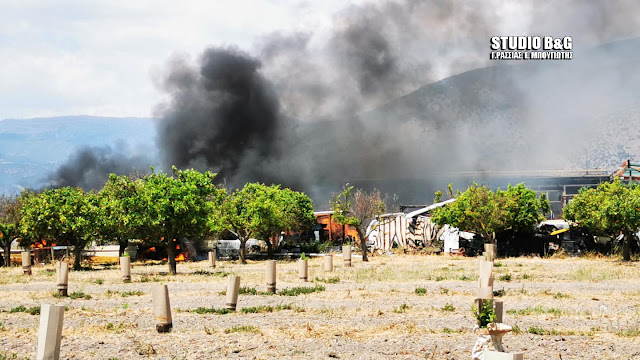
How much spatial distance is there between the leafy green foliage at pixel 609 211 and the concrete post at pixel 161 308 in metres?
30.1

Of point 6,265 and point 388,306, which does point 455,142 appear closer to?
point 6,265

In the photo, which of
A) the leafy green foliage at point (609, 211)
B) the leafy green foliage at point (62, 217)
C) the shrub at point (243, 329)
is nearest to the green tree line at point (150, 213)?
the leafy green foliage at point (62, 217)

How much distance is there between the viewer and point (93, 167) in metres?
108

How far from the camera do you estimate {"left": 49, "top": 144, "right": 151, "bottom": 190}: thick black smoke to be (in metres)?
102

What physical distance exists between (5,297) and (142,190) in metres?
12.0

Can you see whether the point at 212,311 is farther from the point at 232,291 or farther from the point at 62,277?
the point at 62,277

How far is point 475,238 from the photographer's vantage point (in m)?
53.1

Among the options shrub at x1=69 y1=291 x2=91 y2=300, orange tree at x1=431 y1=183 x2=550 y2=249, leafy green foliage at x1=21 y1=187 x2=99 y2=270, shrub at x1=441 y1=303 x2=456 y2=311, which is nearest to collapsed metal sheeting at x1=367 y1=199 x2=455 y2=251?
orange tree at x1=431 y1=183 x2=550 y2=249

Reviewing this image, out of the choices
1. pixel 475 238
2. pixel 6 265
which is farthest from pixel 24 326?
pixel 475 238

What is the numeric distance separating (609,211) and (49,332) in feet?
113

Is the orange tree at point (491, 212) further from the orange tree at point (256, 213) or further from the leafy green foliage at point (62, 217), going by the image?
the leafy green foliage at point (62, 217)

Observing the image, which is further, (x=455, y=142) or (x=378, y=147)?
(x=455, y=142)

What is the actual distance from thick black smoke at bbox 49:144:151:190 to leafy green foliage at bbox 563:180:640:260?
6595cm

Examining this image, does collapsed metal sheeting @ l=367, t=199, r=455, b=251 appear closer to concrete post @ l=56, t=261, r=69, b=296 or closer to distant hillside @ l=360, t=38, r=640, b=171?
concrete post @ l=56, t=261, r=69, b=296
